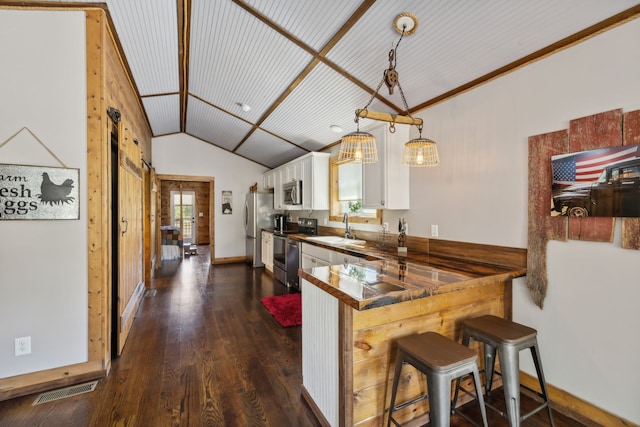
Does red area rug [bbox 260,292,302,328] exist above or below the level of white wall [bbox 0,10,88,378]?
below

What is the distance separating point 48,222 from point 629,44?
13.2 feet

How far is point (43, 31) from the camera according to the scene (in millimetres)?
2121

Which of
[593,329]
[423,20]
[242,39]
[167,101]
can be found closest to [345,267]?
[593,329]

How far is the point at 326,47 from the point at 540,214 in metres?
2.21

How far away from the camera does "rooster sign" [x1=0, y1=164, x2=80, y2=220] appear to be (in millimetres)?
2021

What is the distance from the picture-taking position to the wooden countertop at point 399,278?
142cm

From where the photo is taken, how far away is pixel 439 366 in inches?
50.5

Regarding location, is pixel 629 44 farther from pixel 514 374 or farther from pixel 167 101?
pixel 167 101

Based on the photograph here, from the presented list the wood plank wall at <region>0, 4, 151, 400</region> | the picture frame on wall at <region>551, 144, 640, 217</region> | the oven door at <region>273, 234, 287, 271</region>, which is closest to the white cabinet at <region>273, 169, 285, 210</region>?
the oven door at <region>273, 234, 287, 271</region>

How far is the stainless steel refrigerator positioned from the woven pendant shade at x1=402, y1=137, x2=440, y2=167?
453cm

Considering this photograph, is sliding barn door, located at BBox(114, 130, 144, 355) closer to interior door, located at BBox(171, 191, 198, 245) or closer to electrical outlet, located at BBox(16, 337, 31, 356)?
electrical outlet, located at BBox(16, 337, 31, 356)

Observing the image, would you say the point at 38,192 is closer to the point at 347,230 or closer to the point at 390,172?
the point at 390,172

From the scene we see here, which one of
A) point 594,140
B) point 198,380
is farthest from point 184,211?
point 594,140

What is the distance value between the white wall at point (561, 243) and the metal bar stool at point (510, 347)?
43 cm
